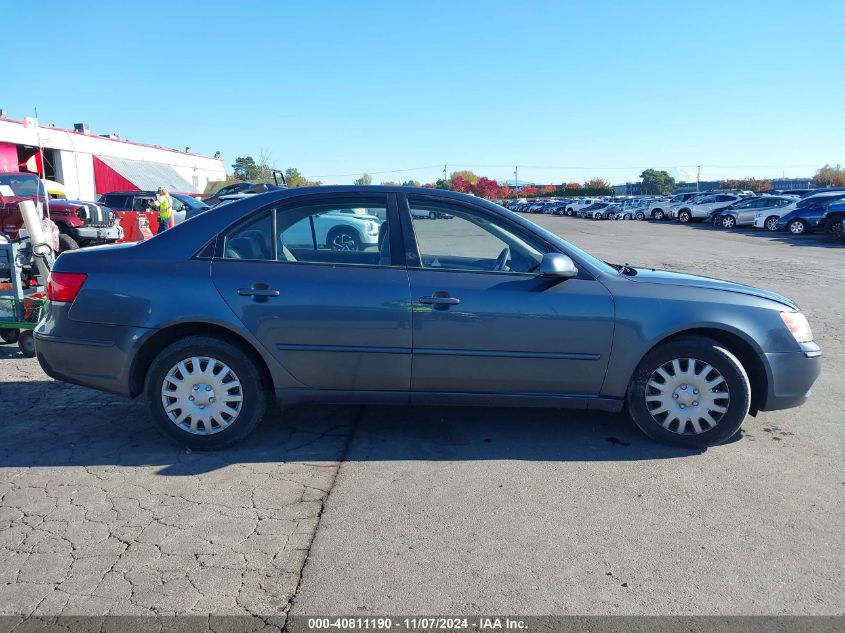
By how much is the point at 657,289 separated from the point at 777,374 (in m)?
0.97

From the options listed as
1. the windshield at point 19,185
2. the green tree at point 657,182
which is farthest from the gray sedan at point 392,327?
the green tree at point 657,182

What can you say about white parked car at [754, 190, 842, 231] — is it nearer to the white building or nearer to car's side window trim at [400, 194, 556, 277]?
car's side window trim at [400, 194, 556, 277]

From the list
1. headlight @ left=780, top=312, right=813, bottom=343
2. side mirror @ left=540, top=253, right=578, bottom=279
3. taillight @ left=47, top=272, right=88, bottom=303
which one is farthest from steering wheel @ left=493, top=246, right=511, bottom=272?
taillight @ left=47, top=272, right=88, bottom=303

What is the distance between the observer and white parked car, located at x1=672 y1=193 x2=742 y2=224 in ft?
124

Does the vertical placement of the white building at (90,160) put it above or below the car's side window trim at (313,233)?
above

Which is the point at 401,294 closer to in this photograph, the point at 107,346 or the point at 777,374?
the point at 107,346

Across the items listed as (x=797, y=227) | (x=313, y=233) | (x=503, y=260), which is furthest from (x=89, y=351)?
(x=797, y=227)

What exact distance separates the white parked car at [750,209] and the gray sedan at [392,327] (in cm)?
3068

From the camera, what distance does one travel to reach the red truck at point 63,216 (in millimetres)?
14867

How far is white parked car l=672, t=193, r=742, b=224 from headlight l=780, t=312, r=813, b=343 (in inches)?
1390

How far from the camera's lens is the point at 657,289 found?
4.35m

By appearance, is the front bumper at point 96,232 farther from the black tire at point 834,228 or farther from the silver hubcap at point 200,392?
the black tire at point 834,228

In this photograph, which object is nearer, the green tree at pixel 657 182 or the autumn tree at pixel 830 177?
the autumn tree at pixel 830 177

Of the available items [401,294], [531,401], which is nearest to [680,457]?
[531,401]
